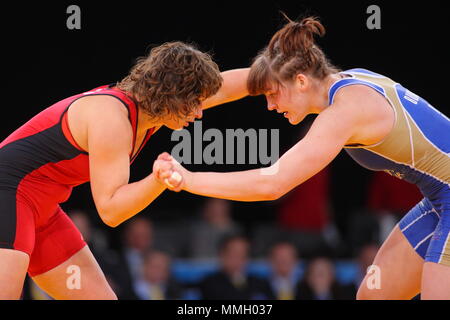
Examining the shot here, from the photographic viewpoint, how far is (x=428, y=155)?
10.2 ft

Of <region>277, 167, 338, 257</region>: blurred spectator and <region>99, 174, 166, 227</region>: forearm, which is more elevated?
<region>99, 174, 166, 227</region>: forearm

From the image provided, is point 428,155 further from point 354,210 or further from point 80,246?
point 354,210

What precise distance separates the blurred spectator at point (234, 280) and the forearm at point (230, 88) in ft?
7.04

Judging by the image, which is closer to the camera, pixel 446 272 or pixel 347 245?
pixel 446 272

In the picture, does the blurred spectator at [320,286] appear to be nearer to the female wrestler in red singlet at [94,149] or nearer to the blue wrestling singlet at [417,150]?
the blue wrestling singlet at [417,150]

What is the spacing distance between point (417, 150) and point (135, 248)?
3.26 metres

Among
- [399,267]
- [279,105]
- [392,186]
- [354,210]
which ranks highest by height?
[279,105]

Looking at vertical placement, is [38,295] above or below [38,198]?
below

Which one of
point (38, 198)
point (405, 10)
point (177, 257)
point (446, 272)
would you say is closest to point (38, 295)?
point (177, 257)

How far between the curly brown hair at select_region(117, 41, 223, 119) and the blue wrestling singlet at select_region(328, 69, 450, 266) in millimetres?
558

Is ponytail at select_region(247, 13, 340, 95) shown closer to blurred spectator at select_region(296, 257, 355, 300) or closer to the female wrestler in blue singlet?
the female wrestler in blue singlet

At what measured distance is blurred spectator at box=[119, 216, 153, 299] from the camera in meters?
5.32

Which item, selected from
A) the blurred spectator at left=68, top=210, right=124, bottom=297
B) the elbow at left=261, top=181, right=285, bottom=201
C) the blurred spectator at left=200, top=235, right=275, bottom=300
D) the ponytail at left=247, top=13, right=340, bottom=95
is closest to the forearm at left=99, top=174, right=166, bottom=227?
the elbow at left=261, top=181, right=285, bottom=201

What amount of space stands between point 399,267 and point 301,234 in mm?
3098
